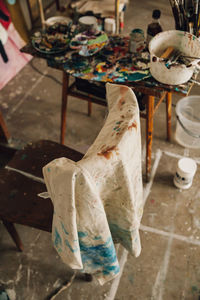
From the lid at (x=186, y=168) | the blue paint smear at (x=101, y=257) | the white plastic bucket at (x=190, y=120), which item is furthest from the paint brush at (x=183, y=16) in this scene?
the blue paint smear at (x=101, y=257)

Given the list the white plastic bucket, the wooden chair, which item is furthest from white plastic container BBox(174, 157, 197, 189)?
the wooden chair

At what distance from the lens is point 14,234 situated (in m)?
1.38

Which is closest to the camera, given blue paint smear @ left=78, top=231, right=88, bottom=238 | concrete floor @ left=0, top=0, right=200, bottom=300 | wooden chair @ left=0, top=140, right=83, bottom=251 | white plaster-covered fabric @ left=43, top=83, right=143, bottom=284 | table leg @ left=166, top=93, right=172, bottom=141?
white plaster-covered fabric @ left=43, top=83, right=143, bottom=284

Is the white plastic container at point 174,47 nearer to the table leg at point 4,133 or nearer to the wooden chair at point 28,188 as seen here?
the wooden chair at point 28,188

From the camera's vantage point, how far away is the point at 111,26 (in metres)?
1.62

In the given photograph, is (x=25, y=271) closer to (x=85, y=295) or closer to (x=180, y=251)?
(x=85, y=295)

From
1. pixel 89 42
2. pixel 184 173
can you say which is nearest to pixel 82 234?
pixel 184 173

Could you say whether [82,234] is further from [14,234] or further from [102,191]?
[14,234]

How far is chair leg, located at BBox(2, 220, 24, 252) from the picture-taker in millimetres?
1290

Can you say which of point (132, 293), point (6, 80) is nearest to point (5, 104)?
point (6, 80)

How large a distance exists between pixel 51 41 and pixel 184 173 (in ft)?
3.47

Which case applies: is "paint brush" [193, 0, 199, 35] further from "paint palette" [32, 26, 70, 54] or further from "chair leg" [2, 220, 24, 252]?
"chair leg" [2, 220, 24, 252]

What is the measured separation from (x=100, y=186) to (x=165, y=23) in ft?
3.76

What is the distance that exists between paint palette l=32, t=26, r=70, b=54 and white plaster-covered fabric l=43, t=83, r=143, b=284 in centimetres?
70
